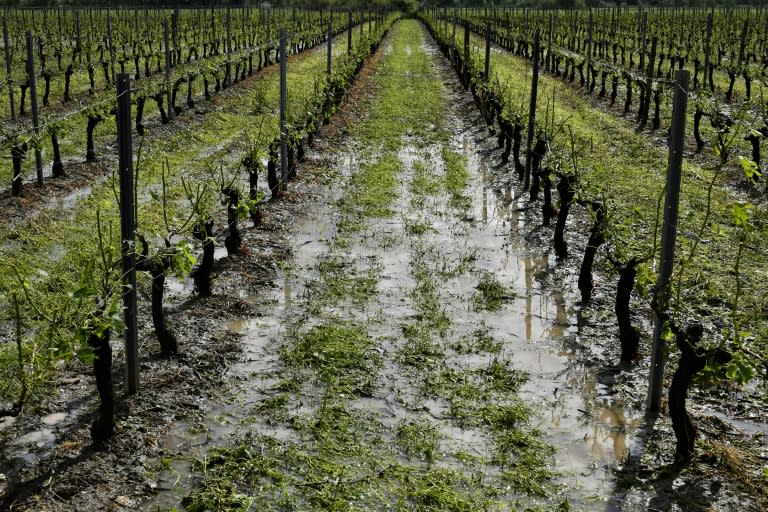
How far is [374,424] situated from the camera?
5.71 meters

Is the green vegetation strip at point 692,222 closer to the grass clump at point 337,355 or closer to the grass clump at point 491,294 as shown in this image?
the grass clump at point 491,294

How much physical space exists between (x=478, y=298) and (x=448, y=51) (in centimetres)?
2711

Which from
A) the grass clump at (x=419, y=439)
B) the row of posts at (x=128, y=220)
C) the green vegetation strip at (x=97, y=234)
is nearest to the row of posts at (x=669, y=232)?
the grass clump at (x=419, y=439)

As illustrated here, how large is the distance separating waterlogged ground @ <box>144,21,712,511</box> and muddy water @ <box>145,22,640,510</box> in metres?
0.02

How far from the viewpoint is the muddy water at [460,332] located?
5.44 m

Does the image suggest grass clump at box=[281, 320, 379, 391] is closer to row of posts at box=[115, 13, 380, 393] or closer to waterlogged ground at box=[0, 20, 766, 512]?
waterlogged ground at box=[0, 20, 766, 512]

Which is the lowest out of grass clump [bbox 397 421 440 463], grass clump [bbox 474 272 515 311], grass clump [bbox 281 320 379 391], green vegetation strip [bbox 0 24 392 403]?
grass clump [bbox 397 421 440 463]

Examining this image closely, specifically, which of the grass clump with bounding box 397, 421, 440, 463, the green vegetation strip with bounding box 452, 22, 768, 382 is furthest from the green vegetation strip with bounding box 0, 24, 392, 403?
the green vegetation strip with bounding box 452, 22, 768, 382

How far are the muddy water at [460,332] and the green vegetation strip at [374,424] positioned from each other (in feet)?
0.21

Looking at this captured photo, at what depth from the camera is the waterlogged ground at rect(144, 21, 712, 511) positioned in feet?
16.4

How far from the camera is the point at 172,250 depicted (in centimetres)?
620

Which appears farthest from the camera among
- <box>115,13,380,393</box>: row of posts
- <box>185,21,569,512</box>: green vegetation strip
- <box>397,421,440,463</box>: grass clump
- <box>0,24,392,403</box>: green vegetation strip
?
<box>115,13,380,393</box>: row of posts

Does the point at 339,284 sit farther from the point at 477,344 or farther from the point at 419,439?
the point at 419,439

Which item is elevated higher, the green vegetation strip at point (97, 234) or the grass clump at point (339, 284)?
the green vegetation strip at point (97, 234)
